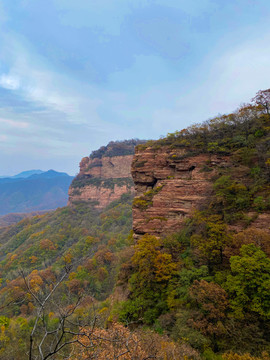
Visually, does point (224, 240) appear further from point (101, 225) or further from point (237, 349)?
point (101, 225)

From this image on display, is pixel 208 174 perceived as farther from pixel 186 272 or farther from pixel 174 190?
pixel 186 272

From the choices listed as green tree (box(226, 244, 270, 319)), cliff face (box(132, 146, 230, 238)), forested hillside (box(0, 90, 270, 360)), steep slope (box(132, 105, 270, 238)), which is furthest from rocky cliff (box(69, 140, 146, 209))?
green tree (box(226, 244, 270, 319))

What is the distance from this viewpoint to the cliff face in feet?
63.0

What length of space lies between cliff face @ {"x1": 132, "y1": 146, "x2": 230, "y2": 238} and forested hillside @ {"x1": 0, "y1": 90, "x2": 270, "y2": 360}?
0.34 feet

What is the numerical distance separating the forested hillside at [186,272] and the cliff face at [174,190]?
10cm

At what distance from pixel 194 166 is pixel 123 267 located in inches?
513

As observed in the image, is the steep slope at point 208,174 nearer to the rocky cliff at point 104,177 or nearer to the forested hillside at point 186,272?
the forested hillside at point 186,272

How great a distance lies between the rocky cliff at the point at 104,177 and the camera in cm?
8197

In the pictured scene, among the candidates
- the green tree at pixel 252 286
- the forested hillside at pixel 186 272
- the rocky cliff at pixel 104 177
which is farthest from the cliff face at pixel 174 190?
the rocky cliff at pixel 104 177

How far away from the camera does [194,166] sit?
21.7 m

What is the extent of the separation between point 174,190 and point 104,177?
2911 inches

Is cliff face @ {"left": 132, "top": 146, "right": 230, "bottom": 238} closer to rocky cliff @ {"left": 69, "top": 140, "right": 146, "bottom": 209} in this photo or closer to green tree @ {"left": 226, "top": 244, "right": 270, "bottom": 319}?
green tree @ {"left": 226, "top": 244, "right": 270, "bottom": 319}

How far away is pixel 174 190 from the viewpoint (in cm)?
2056

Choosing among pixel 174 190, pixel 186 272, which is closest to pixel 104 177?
pixel 174 190
